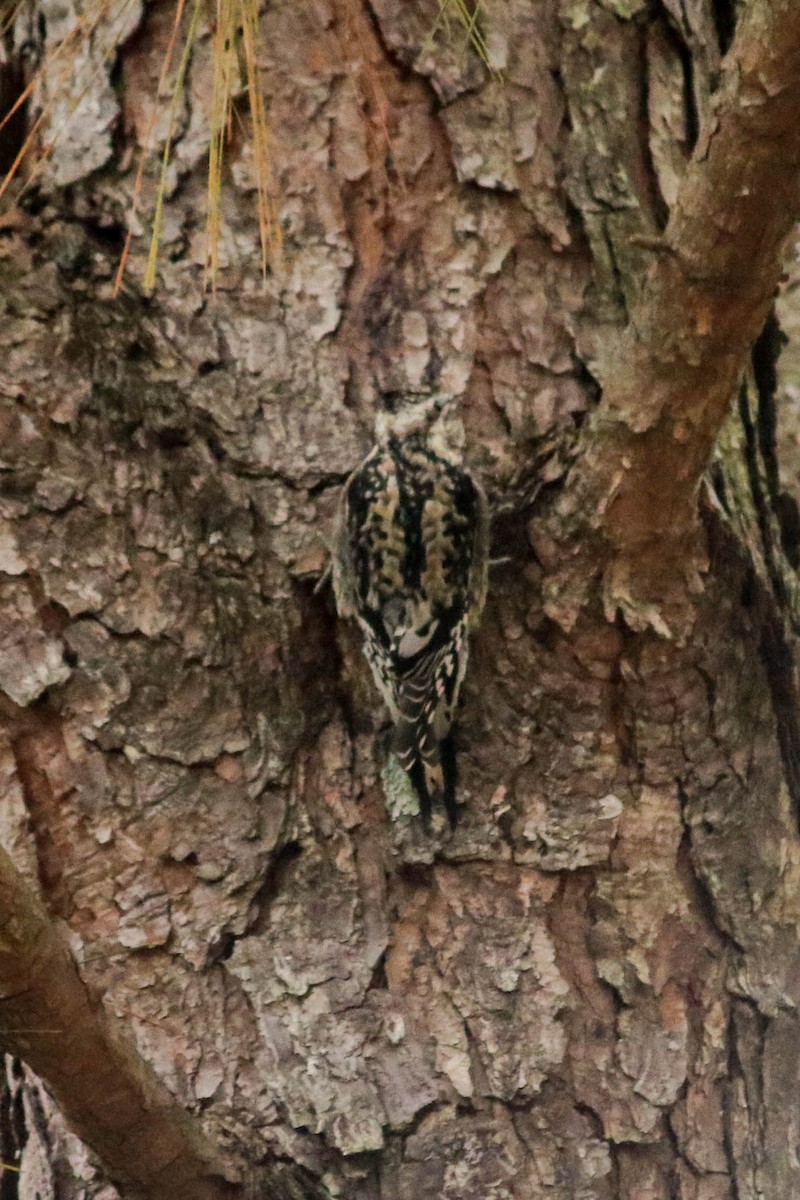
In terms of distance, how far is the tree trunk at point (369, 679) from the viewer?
2.16m

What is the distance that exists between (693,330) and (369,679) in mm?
804

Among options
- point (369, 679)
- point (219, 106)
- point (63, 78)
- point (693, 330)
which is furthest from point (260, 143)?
point (369, 679)

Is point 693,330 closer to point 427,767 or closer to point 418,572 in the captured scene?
point 427,767

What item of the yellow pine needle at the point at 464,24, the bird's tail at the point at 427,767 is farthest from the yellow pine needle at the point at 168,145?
the bird's tail at the point at 427,767

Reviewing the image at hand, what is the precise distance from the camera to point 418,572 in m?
2.80

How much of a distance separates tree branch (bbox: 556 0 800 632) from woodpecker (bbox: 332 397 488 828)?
12.4 inches

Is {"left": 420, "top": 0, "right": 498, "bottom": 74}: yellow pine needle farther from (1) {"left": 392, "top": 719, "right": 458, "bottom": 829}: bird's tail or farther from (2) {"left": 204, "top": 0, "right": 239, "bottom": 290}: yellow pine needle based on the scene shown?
(1) {"left": 392, "top": 719, "right": 458, "bottom": 829}: bird's tail

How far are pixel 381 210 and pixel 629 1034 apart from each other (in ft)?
4.46

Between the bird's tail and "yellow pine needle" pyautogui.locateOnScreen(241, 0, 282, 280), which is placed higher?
"yellow pine needle" pyautogui.locateOnScreen(241, 0, 282, 280)

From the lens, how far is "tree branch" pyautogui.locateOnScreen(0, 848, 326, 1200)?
1.62m

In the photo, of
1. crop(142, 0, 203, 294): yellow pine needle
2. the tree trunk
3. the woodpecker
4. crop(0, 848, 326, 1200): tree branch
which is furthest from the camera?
the woodpecker

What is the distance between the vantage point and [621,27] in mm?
2271

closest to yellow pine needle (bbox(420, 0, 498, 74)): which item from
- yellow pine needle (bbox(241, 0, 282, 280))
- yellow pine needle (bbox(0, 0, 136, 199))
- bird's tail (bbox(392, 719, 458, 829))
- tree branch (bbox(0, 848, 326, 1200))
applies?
yellow pine needle (bbox(241, 0, 282, 280))

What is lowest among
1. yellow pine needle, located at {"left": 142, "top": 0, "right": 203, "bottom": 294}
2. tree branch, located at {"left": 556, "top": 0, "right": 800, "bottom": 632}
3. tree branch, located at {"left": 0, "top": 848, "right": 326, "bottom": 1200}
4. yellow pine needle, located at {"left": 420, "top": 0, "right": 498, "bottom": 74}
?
tree branch, located at {"left": 0, "top": 848, "right": 326, "bottom": 1200}
